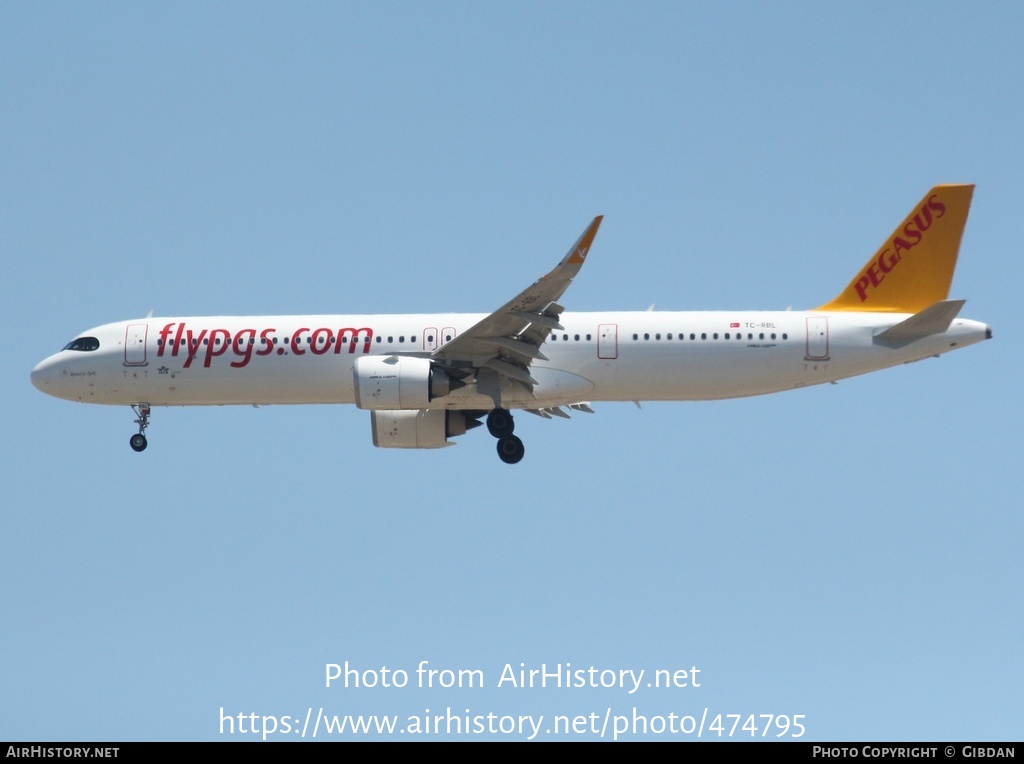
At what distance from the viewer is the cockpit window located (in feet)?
118

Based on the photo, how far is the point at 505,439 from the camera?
34469 mm

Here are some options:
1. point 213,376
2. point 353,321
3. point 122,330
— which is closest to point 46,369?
point 122,330

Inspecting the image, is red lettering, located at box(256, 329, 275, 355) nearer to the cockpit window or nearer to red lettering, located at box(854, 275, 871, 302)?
the cockpit window

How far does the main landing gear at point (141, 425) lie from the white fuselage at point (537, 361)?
12.9 inches

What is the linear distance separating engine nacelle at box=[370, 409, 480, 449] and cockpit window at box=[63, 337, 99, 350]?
6957 millimetres

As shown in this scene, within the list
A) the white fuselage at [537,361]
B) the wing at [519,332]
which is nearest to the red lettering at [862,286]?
the white fuselage at [537,361]

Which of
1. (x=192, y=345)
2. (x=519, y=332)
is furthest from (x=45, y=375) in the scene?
(x=519, y=332)

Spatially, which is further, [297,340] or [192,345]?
[192,345]

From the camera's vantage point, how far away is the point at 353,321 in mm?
34969

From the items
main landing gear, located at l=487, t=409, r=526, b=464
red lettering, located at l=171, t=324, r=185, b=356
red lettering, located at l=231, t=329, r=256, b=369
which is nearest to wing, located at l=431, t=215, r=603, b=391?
main landing gear, located at l=487, t=409, r=526, b=464

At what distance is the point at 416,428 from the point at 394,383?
11.7 feet

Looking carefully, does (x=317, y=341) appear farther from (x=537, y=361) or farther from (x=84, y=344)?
(x=84, y=344)
